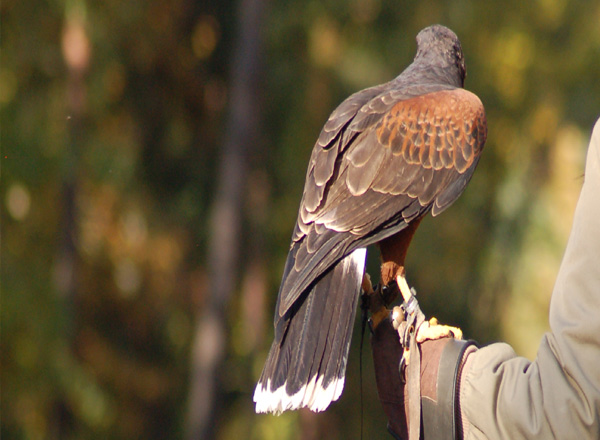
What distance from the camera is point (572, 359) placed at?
5.08 feet

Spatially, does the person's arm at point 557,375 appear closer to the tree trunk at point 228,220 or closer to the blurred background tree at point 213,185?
the blurred background tree at point 213,185

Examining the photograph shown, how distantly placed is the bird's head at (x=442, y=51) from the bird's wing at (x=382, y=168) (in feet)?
1.36

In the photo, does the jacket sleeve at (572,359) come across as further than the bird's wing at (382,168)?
No

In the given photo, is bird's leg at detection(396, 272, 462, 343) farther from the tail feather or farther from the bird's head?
the bird's head

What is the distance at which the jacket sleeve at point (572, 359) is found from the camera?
1.52 m

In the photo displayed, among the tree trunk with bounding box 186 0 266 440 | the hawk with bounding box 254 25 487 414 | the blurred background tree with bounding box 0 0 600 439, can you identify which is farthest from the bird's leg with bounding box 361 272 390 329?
the tree trunk with bounding box 186 0 266 440

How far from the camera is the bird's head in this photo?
11.3 ft

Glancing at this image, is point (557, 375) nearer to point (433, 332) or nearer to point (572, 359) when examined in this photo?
point (572, 359)

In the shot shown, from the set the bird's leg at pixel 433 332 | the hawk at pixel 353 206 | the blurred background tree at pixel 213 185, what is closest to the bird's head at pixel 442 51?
the hawk at pixel 353 206

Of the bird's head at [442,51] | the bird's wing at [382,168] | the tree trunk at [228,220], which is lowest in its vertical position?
the tree trunk at [228,220]

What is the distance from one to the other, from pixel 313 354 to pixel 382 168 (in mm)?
873

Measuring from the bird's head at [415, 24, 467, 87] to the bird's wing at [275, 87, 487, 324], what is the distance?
41 cm

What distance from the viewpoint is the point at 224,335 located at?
6.72 m

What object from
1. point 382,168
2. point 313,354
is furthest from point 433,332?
point 382,168
